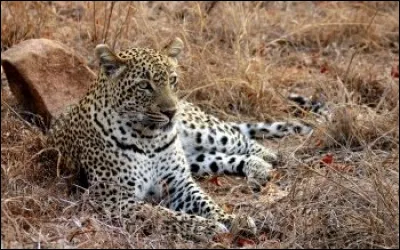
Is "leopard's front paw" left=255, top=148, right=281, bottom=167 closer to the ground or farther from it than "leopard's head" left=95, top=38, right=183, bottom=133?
closer to the ground

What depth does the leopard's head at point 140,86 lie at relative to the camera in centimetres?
714

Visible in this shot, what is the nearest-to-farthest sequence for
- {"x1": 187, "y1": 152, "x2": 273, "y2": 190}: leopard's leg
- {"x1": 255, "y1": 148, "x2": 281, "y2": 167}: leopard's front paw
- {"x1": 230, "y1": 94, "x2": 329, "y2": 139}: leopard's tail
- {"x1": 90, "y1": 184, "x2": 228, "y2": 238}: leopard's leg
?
1. {"x1": 90, "y1": 184, "x2": 228, "y2": 238}: leopard's leg
2. {"x1": 187, "y1": 152, "x2": 273, "y2": 190}: leopard's leg
3. {"x1": 255, "y1": 148, "x2": 281, "y2": 167}: leopard's front paw
4. {"x1": 230, "y1": 94, "x2": 329, "y2": 139}: leopard's tail

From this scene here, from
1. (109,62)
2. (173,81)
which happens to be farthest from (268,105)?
(109,62)

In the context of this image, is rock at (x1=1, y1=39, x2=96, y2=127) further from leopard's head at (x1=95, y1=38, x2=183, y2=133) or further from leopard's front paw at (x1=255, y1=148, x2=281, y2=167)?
leopard's front paw at (x1=255, y1=148, x2=281, y2=167)

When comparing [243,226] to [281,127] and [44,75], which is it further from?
[44,75]

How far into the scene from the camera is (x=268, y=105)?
959 centimetres

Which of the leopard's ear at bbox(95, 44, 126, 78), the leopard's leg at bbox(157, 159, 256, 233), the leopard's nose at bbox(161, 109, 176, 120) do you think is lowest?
the leopard's leg at bbox(157, 159, 256, 233)

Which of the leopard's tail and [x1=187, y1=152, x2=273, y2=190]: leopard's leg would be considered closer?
[x1=187, y1=152, x2=273, y2=190]: leopard's leg

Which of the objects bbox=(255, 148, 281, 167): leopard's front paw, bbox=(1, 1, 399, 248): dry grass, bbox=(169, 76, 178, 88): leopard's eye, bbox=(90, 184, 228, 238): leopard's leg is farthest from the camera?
bbox=(255, 148, 281, 167): leopard's front paw

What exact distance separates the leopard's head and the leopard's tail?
2095 mm

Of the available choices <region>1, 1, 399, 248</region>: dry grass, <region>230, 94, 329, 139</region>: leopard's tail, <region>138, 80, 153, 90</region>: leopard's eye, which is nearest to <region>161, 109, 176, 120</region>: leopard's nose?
<region>138, 80, 153, 90</region>: leopard's eye

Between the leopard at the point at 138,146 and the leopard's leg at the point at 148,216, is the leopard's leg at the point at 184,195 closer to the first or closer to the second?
the leopard at the point at 138,146

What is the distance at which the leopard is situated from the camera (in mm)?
7105

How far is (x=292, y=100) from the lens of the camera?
966 cm
